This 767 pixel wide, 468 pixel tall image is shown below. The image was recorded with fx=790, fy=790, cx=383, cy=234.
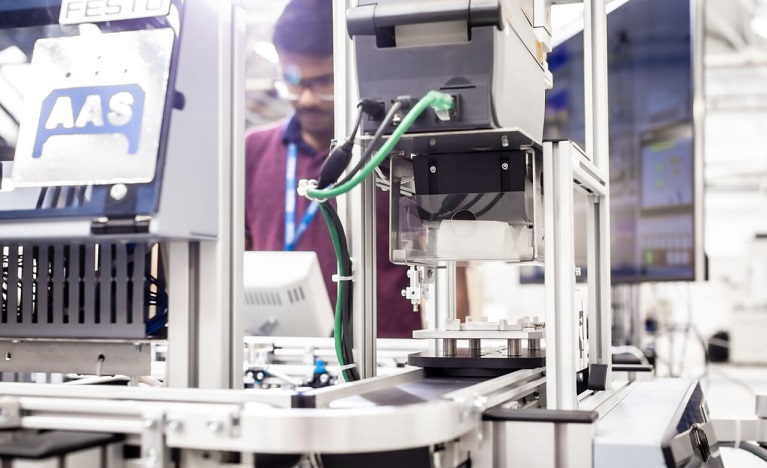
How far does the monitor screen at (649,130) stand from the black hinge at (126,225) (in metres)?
2.92

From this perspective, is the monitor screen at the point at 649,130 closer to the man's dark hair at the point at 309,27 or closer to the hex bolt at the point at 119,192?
the man's dark hair at the point at 309,27

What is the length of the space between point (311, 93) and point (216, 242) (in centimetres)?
321

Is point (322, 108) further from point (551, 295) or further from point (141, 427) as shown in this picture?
point (141, 427)

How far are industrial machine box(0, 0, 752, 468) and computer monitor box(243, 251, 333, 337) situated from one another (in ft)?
3.12

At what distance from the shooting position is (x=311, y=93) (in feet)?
13.9

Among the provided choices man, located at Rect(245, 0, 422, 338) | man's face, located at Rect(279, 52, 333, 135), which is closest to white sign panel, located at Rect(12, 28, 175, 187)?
man, located at Rect(245, 0, 422, 338)

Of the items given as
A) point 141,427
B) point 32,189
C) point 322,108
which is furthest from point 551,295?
point 322,108

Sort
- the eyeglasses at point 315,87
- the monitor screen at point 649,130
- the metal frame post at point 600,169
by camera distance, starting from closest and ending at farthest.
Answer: the metal frame post at point 600,169
the monitor screen at point 649,130
the eyeglasses at point 315,87

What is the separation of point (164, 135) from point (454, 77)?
427mm

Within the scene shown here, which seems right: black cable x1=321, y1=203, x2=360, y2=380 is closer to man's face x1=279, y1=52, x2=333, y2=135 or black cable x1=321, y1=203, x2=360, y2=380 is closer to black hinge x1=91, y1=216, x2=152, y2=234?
black hinge x1=91, y1=216, x2=152, y2=234

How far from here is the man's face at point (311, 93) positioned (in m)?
4.14

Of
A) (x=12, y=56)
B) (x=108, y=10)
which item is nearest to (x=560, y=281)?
(x=108, y=10)

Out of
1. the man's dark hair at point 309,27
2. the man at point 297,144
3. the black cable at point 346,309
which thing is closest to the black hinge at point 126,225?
the black cable at point 346,309

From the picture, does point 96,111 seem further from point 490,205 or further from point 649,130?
point 649,130
